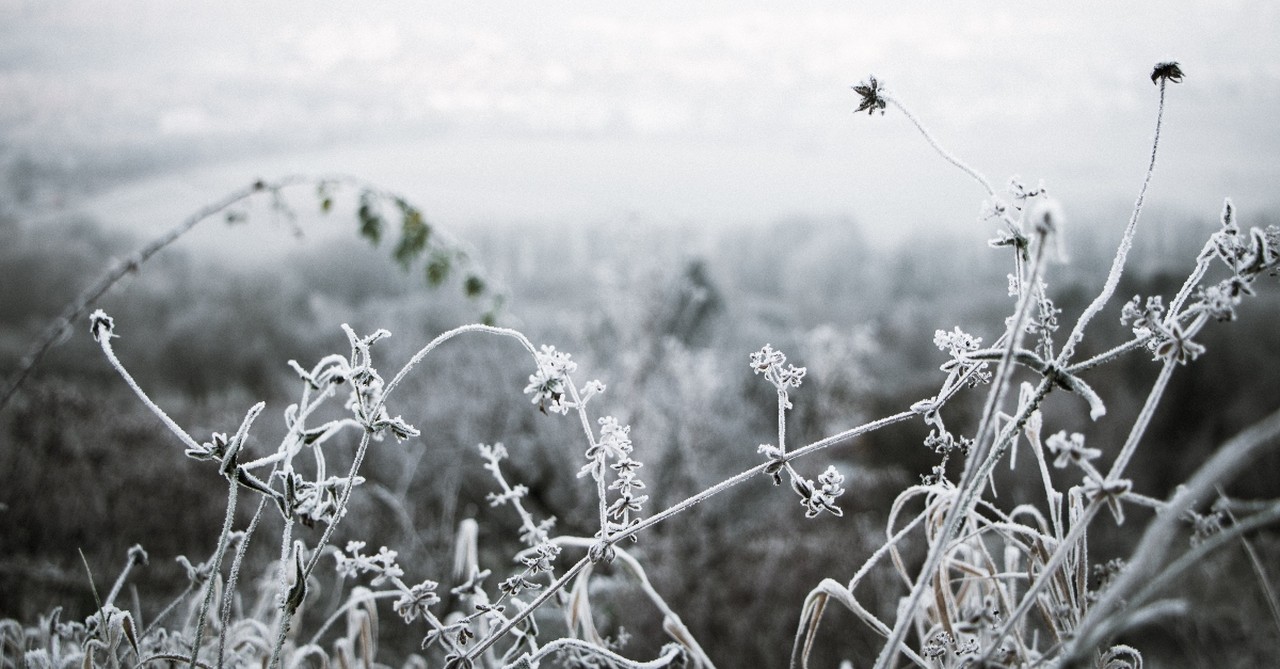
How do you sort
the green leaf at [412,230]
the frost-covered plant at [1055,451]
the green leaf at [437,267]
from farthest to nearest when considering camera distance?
the green leaf at [437,267] < the green leaf at [412,230] < the frost-covered plant at [1055,451]

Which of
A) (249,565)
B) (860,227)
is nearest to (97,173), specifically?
(249,565)

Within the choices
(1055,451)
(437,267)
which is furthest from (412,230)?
(1055,451)

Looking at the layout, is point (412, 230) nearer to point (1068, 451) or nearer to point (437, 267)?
point (437, 267)

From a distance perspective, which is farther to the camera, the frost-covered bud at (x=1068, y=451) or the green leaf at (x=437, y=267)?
the green leaf at (x=437, y=267)

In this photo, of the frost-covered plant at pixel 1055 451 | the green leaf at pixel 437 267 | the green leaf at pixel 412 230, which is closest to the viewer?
the frost-covered plant at pixel 1055 451

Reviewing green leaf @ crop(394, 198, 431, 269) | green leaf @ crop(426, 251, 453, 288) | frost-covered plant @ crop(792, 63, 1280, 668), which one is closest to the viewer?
frost-covered plant @ crop(792, 63, 1280, 668)

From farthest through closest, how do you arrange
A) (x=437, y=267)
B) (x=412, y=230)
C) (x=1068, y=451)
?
(x=437, y=267) → (x=412, y=230) → (x=1068, y=451)

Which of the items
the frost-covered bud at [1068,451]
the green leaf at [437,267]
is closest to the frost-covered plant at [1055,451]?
the frost-covered bud at [1068,451]

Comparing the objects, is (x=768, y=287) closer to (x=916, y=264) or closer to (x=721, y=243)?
(x=721, y=243)

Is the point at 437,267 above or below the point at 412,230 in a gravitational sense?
below

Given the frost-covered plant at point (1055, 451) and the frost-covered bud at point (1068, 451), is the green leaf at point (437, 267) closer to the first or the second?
the frost-covered plant at point (1055, 451)

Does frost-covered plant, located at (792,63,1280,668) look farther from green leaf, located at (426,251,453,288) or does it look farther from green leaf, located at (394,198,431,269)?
green leaf, located at (426,251,453,288)

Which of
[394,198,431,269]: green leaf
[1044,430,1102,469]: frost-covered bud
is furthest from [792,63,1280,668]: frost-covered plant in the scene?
[394,198,431,269]: green leaf

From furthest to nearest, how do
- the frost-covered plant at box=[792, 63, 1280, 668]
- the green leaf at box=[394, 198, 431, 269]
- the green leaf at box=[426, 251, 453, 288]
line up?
1. the green leaf at box=[426, 251, 453, 288]
2. the green leaf at box=[394, 198, 431, 269]
3. the frost-covered plant at box=[792, 63, 1280, 668]
